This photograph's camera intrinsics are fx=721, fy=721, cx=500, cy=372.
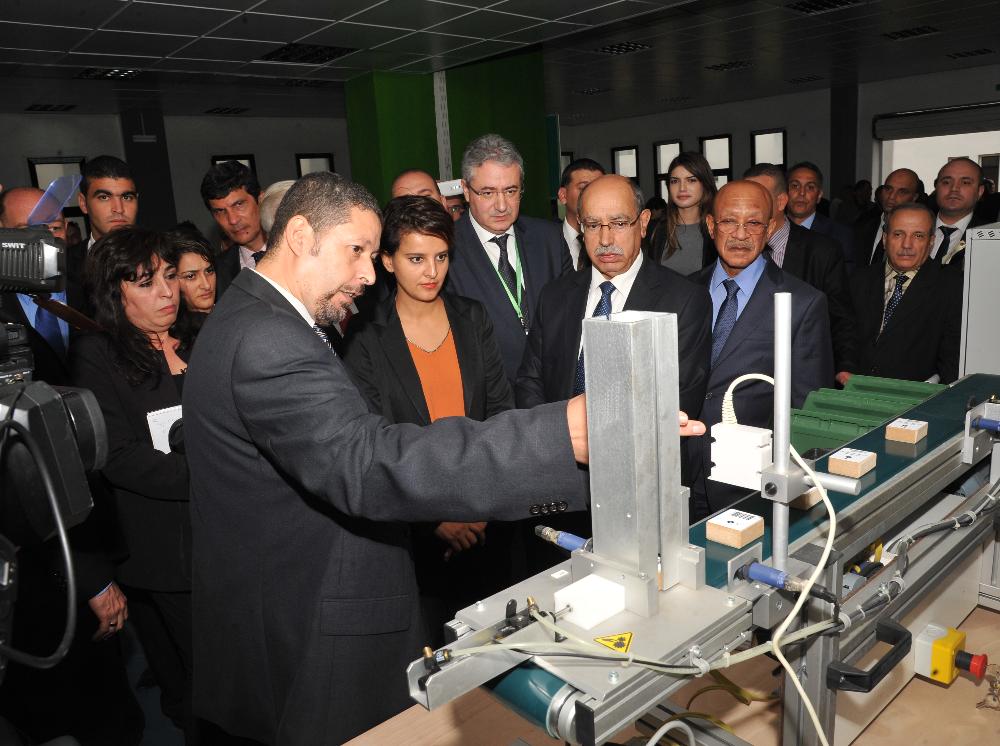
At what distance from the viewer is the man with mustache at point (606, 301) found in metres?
2.24

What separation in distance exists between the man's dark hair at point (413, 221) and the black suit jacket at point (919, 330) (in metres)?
1.95

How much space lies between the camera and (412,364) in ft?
7.34

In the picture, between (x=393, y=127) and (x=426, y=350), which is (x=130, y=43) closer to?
(x=393, y=127)

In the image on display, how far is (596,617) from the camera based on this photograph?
81 cm

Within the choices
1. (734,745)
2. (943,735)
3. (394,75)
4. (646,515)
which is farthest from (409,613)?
(394,75)

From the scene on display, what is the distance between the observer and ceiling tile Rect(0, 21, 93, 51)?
18.2ft

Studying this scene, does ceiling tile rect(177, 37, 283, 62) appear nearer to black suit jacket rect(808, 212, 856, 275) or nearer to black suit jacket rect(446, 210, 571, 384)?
black suit jacket rect(446, 210, 571, 384)

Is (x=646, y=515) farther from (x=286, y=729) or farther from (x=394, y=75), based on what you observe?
(x=394, y=75)

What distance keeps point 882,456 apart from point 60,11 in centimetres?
612

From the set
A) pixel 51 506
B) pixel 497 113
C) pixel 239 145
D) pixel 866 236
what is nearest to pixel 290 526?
pixel 51 506

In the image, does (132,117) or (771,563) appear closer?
(771,563)

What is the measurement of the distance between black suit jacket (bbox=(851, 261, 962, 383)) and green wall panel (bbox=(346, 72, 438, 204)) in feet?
17.4

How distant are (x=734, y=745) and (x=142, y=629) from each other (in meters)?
1.97

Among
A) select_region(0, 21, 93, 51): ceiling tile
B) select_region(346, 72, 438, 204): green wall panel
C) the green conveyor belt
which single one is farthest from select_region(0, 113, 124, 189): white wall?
the green conveyor belt
